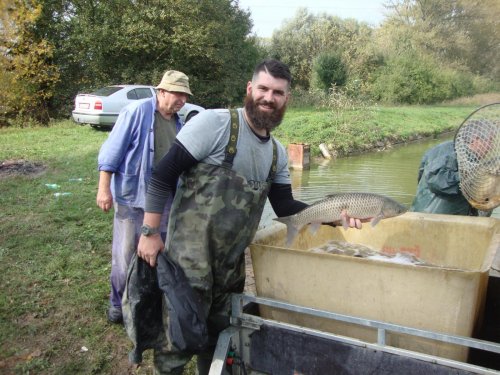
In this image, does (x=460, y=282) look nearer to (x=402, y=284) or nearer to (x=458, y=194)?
(x=402, y=284)

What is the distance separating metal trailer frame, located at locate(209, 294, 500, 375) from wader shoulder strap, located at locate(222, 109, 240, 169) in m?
0.73

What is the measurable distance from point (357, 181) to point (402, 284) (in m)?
10.3

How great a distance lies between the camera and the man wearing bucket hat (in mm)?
3793

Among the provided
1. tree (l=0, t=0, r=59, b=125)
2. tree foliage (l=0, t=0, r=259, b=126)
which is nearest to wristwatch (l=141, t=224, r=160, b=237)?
tree (l=0, t=0, r=59, b=125)

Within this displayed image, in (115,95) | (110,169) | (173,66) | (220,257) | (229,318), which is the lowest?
(229,318)

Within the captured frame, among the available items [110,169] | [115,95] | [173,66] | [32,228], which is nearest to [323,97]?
[173,66]

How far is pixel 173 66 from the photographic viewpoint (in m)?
22.6

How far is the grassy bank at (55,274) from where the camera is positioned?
12.1 ft

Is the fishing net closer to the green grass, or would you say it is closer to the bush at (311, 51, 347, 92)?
the green grass

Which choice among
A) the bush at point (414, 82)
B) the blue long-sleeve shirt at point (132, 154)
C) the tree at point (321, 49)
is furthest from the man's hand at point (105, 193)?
the bush at point (414, 82)

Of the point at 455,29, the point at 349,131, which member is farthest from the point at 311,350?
the point at 455,29

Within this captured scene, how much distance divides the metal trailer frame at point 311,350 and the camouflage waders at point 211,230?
0.14 meters

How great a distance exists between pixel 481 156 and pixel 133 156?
2630 millimetres

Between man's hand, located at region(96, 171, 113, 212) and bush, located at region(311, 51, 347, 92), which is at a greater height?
bush, located at region(311, 51, 347, 92)
